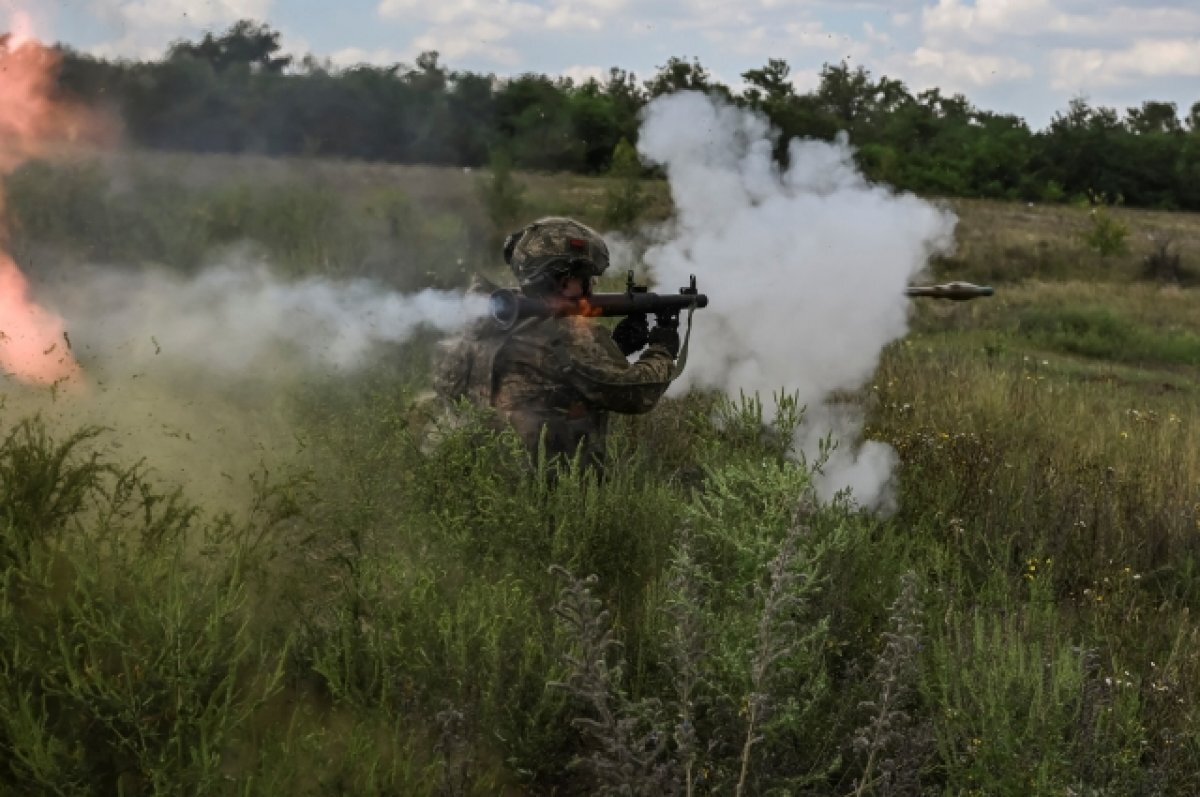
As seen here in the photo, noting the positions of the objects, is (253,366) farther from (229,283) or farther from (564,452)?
(564,452)

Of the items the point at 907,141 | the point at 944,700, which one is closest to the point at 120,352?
the point at 944,700

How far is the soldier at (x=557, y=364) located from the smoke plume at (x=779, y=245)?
4.55ft

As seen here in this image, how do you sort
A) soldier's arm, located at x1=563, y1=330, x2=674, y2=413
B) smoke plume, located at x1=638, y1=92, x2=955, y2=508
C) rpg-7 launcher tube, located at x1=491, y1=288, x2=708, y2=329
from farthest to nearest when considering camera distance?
smoke plume, located at x1=638, y1=92, x2=955, y2=508
soldier's arm, located at x1=563, y1=330, x2=674, y2=413
rpg-7 launcher tube, located at x1=491, y1=288, x2=708, y2=329

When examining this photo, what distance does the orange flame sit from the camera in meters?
5.84

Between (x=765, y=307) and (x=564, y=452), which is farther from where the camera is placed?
(x=765, y=307)

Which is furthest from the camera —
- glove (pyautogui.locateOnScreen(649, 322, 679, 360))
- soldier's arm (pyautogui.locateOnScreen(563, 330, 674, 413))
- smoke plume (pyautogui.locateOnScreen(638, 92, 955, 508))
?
smoke plume (pyautogui.locateOnScreen(638, 92, 955, 508))

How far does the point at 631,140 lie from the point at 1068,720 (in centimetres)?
1456

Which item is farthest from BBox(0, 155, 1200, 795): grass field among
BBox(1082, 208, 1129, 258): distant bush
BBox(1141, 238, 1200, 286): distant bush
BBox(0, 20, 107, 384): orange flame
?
BBox(1082, 208, 1129, 258): distant bush

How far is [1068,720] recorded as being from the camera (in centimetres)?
362

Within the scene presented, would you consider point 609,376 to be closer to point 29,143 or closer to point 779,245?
point 779,245

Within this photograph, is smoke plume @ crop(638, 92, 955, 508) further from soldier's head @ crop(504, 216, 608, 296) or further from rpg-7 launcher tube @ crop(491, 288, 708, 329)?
soldier's head @ crop(504, 216, 608, 296)

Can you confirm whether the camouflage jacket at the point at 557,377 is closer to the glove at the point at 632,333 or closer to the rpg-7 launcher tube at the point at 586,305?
the rpg-7 launcher tube at the point at 586,305

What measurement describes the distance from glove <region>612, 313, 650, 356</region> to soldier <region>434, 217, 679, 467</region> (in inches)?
10.2

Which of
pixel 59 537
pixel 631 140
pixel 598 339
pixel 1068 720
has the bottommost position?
pixel 1068 720
